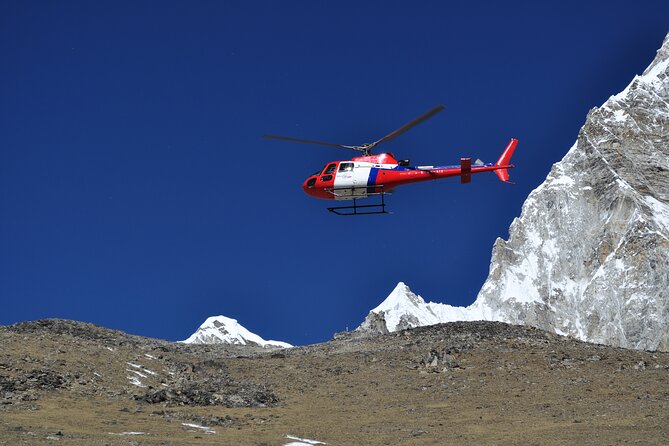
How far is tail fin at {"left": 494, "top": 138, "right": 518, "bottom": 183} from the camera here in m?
35.9

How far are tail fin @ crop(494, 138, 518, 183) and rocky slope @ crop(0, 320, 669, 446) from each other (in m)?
8.00

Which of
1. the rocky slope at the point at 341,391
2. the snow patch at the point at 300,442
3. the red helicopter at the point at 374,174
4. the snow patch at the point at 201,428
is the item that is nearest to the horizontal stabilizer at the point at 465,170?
the red helicopter at the point at 374,174

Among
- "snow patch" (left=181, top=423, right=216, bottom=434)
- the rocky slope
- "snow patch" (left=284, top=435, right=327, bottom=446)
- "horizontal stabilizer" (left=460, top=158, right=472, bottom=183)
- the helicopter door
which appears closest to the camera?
"snow patch" (left=284, top=435, right=327, bottom=446)

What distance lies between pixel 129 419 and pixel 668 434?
16185 millimetres

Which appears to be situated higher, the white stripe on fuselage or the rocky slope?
the white stripe on fuselage

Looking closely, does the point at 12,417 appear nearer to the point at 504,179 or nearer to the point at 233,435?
the point at 233,435

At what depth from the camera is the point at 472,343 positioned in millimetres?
39438

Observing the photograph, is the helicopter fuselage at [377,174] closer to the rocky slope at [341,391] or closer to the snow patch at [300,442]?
the rocky slope at [341,391]

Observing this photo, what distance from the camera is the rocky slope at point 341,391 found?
968 inches

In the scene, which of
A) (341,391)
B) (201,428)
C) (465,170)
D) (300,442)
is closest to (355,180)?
(465,170)

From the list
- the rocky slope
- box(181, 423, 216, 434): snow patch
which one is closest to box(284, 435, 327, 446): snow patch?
the rocky slope

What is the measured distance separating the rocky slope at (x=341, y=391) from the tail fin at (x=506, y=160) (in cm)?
800

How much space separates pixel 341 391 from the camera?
33719mm

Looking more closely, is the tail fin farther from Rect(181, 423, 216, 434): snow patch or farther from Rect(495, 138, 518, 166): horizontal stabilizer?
Rect(181, 423, 216, 434): snow patch
